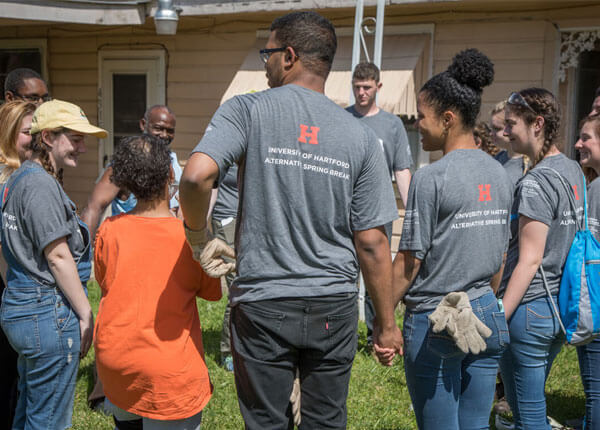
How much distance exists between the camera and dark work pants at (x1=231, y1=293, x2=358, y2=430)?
2.49 m

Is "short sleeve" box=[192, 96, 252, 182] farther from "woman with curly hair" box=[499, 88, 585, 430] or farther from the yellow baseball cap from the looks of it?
"woman with curly hair" box=[499, 88, 585, 430]

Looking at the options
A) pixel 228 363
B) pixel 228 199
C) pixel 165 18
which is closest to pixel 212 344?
pixel 228 363

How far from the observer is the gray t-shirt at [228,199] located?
17.1 ft

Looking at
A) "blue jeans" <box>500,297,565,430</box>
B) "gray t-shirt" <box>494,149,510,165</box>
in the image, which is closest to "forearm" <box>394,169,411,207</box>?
"gray t-shirt" <box>494,149,510,165</box>

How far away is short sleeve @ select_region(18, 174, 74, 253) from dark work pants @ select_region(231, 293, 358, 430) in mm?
1033

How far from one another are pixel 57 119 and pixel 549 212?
253cm

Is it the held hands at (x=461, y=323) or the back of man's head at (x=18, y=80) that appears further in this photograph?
the back of man's head at (x=18, y=80)

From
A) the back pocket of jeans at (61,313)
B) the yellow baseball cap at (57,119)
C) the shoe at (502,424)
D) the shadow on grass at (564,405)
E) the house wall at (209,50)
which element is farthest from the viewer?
the house wall at (209,50)

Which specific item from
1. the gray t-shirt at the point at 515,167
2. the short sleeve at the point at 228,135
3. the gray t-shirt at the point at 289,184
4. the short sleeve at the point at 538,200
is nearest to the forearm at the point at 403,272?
the gray t-shirt at the point at 289,184

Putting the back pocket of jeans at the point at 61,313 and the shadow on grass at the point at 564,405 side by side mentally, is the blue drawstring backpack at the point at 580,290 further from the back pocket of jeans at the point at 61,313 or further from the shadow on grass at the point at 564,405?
the back pocket of jeans at the point at 61,313

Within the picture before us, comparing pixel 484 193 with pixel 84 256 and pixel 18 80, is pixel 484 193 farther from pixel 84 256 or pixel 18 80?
pixel 18 80

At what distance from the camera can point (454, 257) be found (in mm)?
2779

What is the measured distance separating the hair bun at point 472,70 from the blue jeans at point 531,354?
3.78 feet

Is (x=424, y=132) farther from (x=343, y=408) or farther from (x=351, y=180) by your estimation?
(x=343, y=408)
